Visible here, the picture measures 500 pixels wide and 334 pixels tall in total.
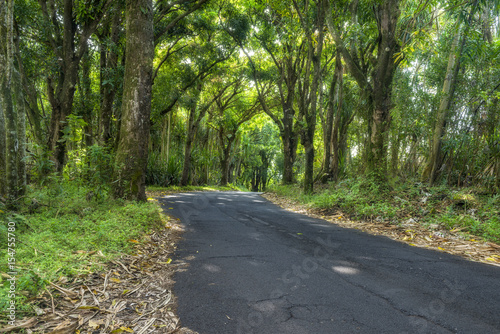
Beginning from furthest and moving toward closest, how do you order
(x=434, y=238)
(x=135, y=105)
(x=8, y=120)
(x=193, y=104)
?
(x=193, y=104) → (x=135, y=105) → (x=434, y=238) → (x=8, y=120)

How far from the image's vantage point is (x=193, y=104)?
17547 mm

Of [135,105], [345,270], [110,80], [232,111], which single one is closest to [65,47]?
[110,80]

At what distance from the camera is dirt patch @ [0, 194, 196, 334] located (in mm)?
2230

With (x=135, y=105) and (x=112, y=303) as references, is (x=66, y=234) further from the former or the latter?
(x=135, y=105)

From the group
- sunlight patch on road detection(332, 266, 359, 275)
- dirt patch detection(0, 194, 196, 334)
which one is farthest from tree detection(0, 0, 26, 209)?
sunlight patch on road detection(332, 266, 359, 275)

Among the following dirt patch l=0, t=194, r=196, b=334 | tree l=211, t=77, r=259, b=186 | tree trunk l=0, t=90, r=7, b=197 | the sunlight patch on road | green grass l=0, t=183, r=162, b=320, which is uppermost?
tree l=211, t=77, r=259, b=186

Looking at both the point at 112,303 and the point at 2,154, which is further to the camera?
the point at 2,154

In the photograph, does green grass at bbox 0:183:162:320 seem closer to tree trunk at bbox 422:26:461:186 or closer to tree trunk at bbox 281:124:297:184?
tree trunk at bbox 422:26:461:186

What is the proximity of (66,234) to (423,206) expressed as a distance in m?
7.50

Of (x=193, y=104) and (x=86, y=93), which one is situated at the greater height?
(x=193, y=104)

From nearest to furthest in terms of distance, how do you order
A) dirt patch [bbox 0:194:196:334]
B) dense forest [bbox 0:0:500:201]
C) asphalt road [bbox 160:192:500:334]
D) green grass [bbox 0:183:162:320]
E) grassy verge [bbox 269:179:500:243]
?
1. dirt patch [bbox 0:194:196:334]
2. asphalt road [bbox 160:192:500:334]
3. green grass [bbox 0:183:162:320]
4. grassy verge [bbox 269:179:500:243]
5. dense forest [bbox 0:0:500:201]

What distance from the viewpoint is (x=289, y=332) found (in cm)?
222

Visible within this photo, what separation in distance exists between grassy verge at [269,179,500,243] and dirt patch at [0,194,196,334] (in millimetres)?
5428

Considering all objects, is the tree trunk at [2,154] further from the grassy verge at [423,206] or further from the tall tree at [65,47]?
the grassy verge at [423,206]
